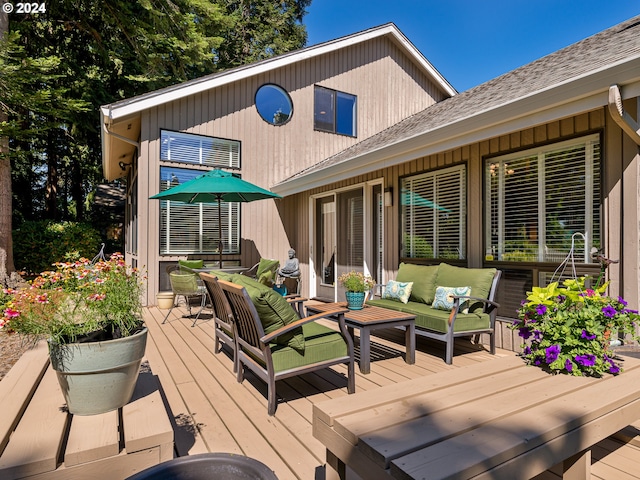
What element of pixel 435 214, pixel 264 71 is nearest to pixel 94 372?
pixel 435 214

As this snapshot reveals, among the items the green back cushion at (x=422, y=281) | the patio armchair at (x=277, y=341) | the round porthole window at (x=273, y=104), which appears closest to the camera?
the patio armchair at (x=277, y=341)

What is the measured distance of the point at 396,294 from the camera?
4.53 metres

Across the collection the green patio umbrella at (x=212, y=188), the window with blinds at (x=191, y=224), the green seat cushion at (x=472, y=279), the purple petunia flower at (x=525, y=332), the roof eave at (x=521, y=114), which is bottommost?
the purple petunia flower at (x=525, y=332)

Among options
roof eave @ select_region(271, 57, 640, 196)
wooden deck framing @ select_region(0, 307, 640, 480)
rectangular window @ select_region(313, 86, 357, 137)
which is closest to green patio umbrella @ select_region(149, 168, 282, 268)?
roof eave @ select_region(271, 57, 640, 196)

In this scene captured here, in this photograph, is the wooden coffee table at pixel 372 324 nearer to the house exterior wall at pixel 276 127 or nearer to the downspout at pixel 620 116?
the downspout at pixel 620 116

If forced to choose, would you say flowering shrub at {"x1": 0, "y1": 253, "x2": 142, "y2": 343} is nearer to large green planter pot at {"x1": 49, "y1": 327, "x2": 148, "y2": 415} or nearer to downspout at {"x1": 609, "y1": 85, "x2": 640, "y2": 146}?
large green planter pot at {"x1": 49, "y1": 327, "x2": 148, "y2": 415}

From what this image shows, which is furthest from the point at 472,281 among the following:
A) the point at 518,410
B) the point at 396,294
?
the point at 518,410

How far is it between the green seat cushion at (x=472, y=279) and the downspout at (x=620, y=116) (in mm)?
1679

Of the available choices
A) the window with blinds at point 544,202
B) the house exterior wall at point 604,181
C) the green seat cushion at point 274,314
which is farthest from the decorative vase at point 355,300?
the window with blinds at point 544,202

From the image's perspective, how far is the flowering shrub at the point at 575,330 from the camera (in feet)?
6.68

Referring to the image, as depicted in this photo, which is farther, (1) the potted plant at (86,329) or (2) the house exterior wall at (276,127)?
(2) the house exterior wall at (276,127)

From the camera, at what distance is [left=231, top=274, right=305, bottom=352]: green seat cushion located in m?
2.64

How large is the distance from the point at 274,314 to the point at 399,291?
224 centimetres

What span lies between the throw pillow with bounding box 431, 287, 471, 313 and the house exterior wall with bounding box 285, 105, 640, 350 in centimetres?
70
